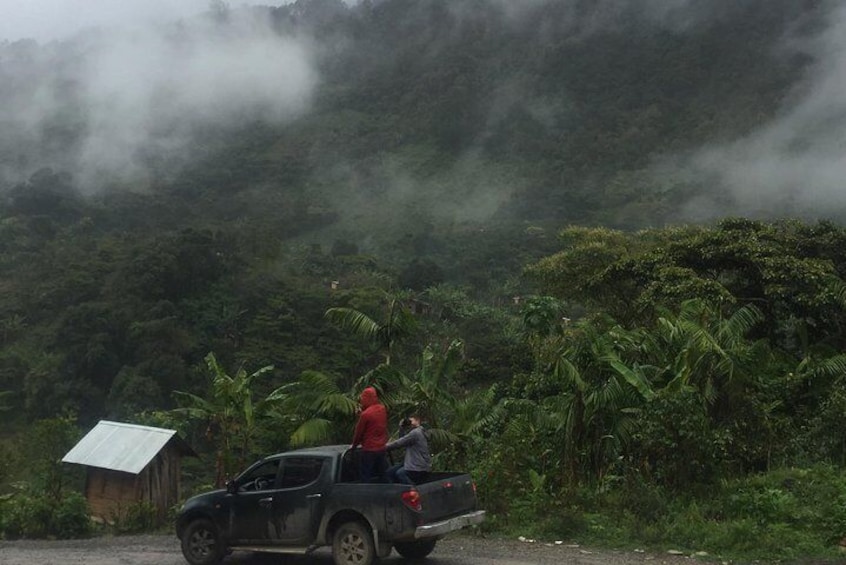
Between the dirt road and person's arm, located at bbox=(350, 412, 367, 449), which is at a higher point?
person's arm, located at bbox=(350, 412, 367, 449)

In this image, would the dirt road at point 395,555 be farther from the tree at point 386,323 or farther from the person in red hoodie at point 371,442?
the tree at point 386,323

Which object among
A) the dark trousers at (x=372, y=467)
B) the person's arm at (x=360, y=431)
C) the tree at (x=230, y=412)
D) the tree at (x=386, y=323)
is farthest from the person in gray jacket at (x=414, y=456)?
the tree at (x=230, y=412)

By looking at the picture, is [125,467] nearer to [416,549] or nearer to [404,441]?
[416,549]

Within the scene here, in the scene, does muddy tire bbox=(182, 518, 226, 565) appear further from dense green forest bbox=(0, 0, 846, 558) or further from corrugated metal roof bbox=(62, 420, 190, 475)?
corrugated metal roof bbox=(62, 420, 190, 475)

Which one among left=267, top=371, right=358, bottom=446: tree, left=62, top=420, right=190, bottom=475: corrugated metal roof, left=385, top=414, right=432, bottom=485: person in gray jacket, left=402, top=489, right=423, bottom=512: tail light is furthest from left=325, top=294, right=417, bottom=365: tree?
left=402, top=489, right=423, bottom=512: tail light

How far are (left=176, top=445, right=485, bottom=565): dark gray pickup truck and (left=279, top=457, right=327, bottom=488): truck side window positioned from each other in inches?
0.4

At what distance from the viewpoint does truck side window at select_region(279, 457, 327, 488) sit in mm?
8773

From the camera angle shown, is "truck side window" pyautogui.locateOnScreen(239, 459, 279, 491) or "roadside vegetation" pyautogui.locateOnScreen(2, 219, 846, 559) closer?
"truck side window" pyautogui.locateOnScreen(239, 459, 279, 491)

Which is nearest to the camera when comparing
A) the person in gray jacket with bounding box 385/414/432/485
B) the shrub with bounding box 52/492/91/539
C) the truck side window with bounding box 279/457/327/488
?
the truck side window with bounding box 279/457/327/488

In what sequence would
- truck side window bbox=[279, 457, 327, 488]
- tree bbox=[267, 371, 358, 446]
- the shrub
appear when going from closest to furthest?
truck side window bbox=[279, 457, 327, 488]
the shrub
tree bbox=[267, 371, 358, 446]

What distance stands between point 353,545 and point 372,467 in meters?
0.90

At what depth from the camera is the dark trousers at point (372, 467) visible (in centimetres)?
885

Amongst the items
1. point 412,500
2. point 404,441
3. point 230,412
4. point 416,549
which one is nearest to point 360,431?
point 404,441

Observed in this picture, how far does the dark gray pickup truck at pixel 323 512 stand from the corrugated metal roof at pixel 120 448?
562 cm
